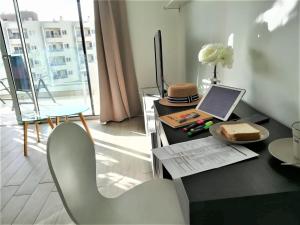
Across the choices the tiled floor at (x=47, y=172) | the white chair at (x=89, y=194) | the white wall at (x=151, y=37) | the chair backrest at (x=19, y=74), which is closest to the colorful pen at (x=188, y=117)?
the white chair at (x=89, y=194)

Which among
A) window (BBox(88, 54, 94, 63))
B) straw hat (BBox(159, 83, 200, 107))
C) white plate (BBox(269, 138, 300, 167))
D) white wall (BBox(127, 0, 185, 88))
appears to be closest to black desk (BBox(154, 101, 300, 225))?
white plate (BBox(269, 138, 300, 167))

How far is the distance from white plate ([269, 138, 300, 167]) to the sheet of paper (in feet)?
0.21

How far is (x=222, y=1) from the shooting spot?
1645 millimetres

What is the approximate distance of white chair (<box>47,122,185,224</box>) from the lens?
2.67 ft

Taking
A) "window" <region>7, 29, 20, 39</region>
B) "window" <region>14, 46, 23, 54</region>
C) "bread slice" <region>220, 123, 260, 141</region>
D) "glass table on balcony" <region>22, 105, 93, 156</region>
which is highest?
"window" <region>7, 29, 20, 39</region>

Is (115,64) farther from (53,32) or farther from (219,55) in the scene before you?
(219,55)

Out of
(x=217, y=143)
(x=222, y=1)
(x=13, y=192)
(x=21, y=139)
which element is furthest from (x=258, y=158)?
(x=21, y=139)

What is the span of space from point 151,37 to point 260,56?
2502 mm

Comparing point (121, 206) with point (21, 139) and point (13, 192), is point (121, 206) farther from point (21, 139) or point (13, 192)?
point (21, 139)

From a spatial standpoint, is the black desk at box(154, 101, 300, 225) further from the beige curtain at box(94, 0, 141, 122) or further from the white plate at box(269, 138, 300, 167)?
the beige curtain at box(94, 0, 141, 122)

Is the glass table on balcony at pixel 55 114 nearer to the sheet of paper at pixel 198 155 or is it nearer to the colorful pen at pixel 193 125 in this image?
the colorful pen at pixel 193 125

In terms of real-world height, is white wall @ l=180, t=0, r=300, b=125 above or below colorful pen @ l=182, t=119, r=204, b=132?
above

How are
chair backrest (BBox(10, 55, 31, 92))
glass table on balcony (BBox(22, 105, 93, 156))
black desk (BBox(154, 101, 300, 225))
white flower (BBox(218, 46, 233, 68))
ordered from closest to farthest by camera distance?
black desk (BBox(154, 101, 300, 225))
white flower (BBox(218, 46, 233, 68))
glass table on balcony (BBox(22, 105, 93, 156))
chair backrest (BBox(10, 55, 31, 92))

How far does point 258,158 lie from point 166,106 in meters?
0.77
